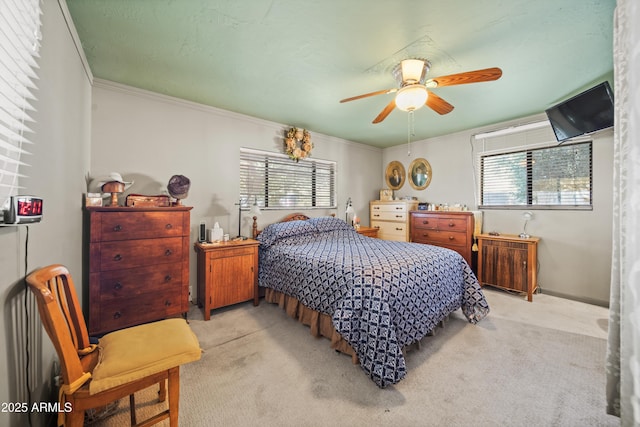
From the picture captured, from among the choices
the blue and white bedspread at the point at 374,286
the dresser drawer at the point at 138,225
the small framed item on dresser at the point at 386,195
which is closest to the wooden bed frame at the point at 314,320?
the blue and white bedspread at the point at 374,286

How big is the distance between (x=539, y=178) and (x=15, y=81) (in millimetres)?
5182

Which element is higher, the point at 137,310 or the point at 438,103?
the point at 438,103

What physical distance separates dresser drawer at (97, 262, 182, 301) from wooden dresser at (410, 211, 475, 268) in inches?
147

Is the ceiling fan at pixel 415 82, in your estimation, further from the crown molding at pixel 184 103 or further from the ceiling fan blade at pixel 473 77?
the crown molding at pixel 184 103

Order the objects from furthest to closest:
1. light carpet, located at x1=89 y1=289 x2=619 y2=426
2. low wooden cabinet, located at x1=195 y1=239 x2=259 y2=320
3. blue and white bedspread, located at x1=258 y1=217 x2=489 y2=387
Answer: low wooden cabinet, located at x1=195 y1=239 x2=259 y2=320, blue and white bedspread, located at x1=258 y1=217 x2=489 y2=387, light carpet, located at x1=89 y1=289 x2=619 y2=426

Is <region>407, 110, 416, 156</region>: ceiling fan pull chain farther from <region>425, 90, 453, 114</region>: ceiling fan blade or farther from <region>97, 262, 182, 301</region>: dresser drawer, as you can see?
<region>97, 262, 182, 301</region>: dresser drawer

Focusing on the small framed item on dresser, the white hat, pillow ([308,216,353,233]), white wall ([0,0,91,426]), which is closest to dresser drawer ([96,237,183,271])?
white wall ([0,0,91,426])

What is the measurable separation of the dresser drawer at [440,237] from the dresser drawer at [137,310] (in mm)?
3761

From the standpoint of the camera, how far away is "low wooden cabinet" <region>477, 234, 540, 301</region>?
3285 millimetres

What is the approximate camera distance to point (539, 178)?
11.8 feet

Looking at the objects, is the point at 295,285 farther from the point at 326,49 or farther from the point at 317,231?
the point at 326,49

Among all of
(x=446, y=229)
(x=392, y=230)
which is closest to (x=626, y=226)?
(x=446, y=229)

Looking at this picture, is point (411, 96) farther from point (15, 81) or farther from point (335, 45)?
point (15, 81)

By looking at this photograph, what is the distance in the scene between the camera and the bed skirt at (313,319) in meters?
2.10
